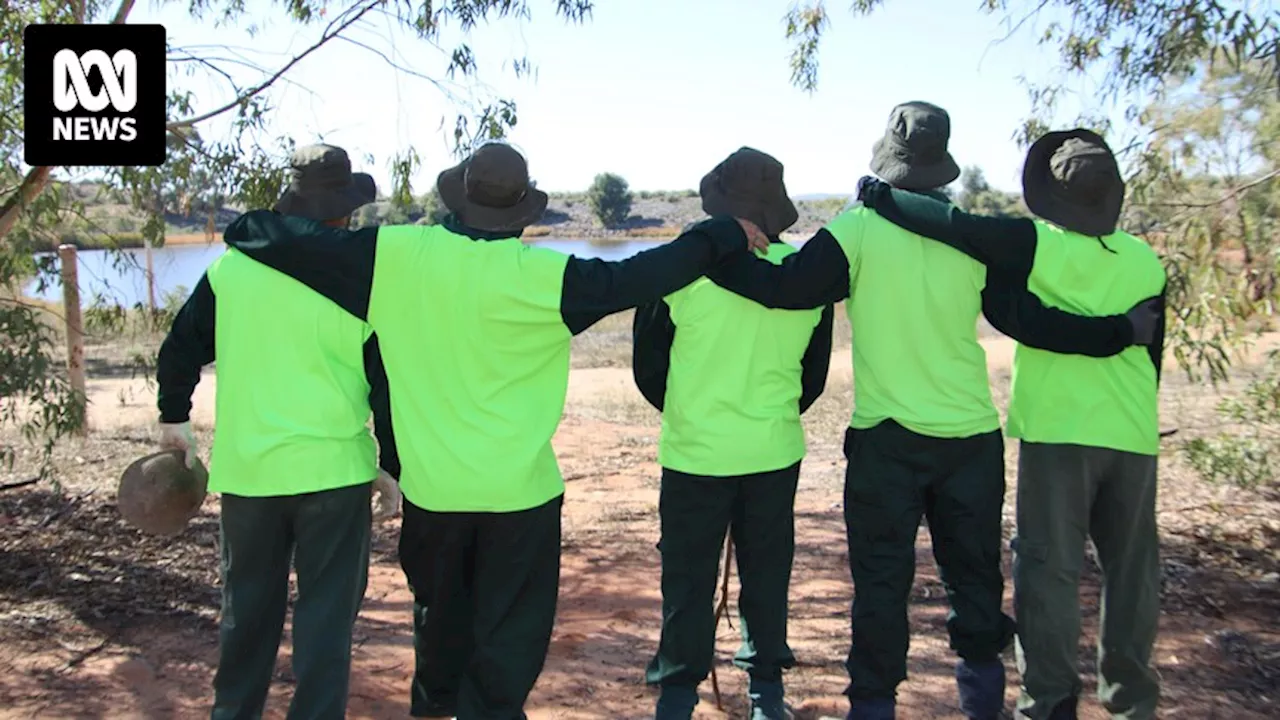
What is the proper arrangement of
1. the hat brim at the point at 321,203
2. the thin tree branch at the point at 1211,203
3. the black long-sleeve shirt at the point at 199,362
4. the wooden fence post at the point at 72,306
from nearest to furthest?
the black long-sleeve shirt at the point at 199,362 < the hat brim at the point at 321,203 < the thin tree branch at the point at 1211,203 < the wooden fence post at the point at 72,306

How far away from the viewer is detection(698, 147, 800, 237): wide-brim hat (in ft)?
12.0

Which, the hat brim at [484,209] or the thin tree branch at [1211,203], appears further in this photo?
the thin tree branch at [1211,203]

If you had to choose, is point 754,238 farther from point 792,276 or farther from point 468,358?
point 468,358

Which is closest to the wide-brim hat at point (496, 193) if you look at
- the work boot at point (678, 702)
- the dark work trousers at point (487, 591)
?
the dark work trousers at point (487, 591)

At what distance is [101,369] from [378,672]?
16144 millimetres

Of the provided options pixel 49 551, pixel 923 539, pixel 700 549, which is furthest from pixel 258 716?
pixel 923 539

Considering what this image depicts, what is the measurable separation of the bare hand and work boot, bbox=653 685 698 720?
142 centimetres

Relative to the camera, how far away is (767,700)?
378 centimetres

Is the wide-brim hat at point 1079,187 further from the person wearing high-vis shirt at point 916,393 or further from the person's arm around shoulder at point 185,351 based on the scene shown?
the person's arm around shoulder at point 185,351

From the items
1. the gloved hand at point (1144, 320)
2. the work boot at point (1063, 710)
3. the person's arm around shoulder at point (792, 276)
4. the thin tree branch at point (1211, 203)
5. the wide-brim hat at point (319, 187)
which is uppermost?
the thin tree branch at point (1211, 203)

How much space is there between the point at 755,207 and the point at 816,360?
56cm

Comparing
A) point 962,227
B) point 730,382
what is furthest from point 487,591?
point 962,227

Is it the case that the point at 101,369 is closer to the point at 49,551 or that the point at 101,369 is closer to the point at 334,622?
the point at 49,551

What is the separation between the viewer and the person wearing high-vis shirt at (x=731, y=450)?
11.8 feet
